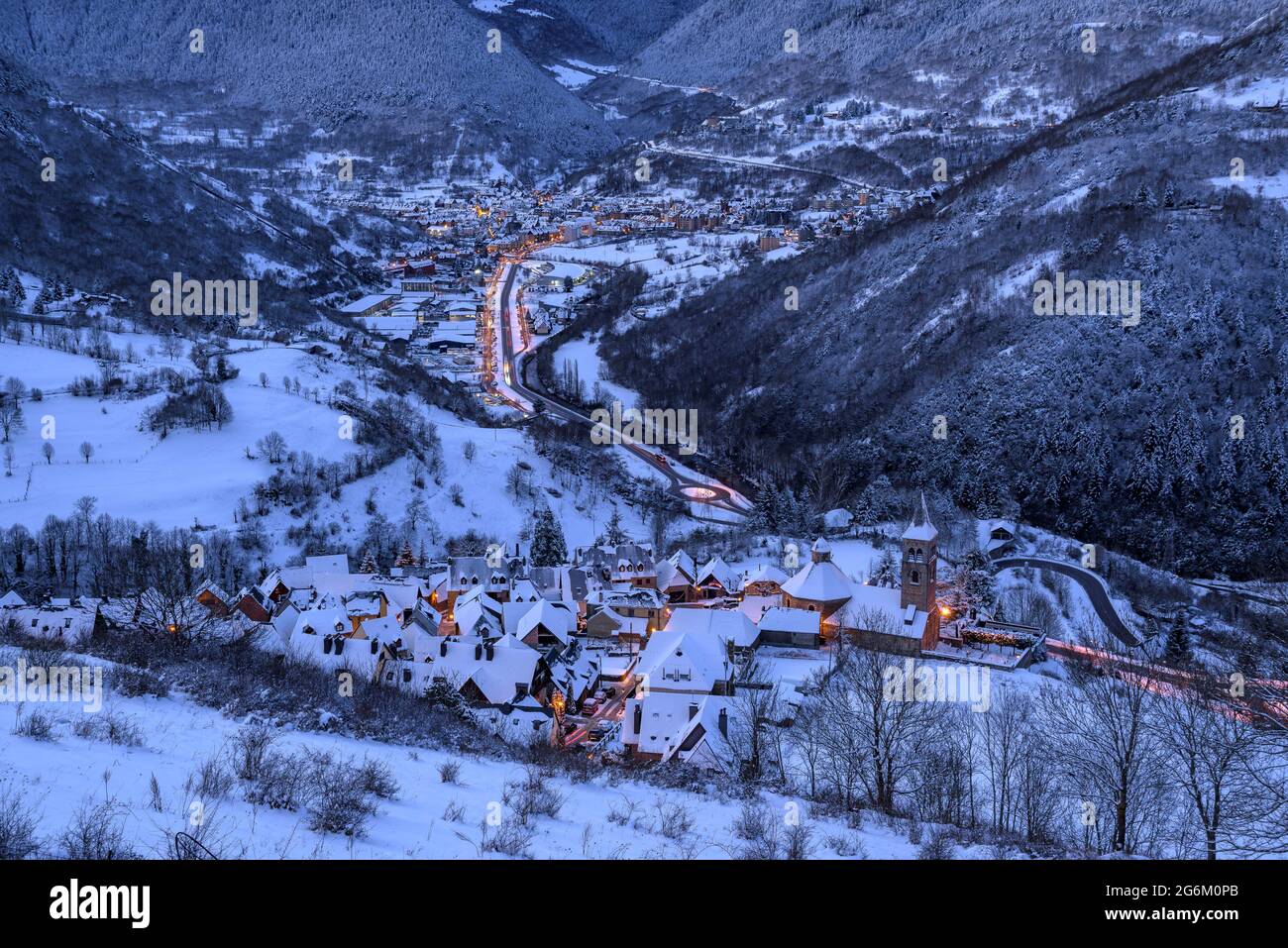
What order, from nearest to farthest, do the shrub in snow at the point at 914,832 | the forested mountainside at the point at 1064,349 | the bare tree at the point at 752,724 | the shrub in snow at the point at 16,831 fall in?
the shrub in snow at the point at 16,831
the shrub in snow at the point at 914,832
the bare tree at the point at 752,724
the forested mountainside at the point at 1064,349

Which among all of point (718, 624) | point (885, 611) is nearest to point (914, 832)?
point (718, 624)

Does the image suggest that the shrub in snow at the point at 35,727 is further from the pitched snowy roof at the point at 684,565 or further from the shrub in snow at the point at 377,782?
the pitched snowy roof at the point at 684,565


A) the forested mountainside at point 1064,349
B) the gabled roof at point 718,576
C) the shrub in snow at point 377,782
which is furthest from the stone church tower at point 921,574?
the shrub in snow at point 377,782

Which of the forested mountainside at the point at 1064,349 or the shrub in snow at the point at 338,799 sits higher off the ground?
the forested mountainside at the point at 1064,349

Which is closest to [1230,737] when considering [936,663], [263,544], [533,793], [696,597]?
[533,793]

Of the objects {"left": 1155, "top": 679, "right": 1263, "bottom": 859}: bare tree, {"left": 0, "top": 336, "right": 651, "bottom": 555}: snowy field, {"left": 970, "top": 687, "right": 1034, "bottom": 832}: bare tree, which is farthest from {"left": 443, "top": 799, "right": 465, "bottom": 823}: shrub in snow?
{"left": 0, "top": 336, "right": 651, "bottom": 555}: snowy field

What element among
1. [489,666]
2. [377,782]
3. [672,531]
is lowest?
[489,666]

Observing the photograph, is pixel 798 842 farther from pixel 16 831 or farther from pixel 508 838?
pixel 16 831
